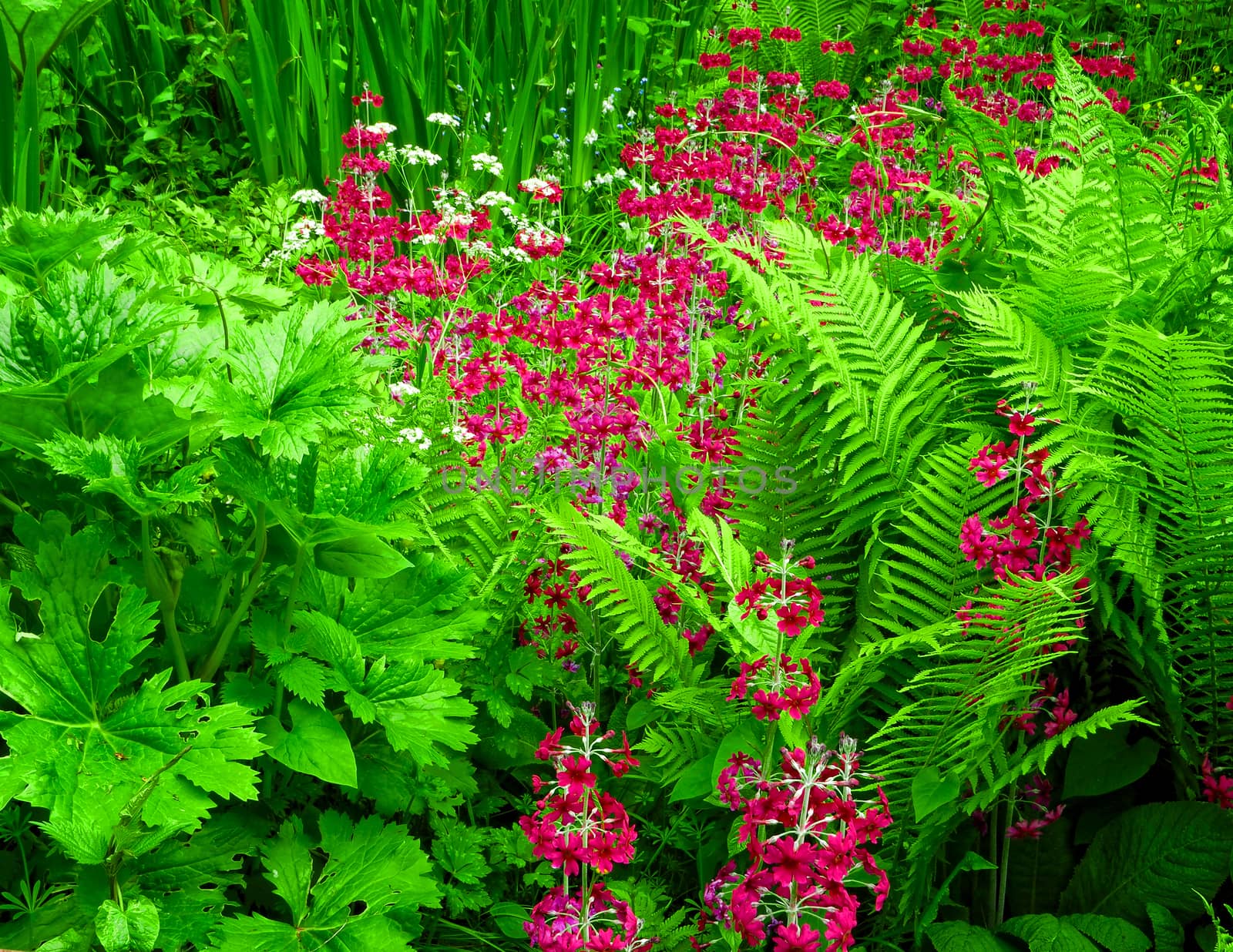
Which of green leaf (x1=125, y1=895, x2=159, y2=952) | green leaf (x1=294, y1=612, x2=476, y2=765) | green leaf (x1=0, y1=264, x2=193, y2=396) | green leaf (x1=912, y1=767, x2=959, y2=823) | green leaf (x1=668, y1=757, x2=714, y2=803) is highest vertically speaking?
green leaf (x1=0, y1=264, x2=193, y2=396)

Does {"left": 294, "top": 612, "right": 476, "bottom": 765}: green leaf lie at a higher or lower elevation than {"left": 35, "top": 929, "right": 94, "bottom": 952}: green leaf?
higher

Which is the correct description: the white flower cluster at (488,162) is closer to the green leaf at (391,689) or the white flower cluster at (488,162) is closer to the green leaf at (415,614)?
the green leaf at (415,614)

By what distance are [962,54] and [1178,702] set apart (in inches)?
183

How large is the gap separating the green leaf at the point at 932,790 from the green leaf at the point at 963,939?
0.21 metres

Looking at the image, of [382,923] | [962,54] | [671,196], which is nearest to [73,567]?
[382,923]

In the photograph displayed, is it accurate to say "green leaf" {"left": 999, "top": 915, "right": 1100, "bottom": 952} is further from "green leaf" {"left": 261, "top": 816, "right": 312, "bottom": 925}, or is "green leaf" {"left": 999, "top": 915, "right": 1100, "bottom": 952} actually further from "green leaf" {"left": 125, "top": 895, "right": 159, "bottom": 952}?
"green leaf" {"left": 125, "top": 895, "right": 159, "bottom": 952}

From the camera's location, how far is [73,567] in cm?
147

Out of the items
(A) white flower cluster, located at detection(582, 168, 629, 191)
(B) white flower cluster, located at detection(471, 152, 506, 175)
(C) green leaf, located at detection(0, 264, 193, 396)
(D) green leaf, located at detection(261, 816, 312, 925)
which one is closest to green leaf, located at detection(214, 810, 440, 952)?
(D) green leaf, located at detection(261, 816, 312, 925)

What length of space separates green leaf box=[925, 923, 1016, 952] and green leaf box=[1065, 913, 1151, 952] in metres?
0.12

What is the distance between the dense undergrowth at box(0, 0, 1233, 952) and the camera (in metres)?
1.41

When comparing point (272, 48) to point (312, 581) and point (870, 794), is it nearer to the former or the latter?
point (312, 581)

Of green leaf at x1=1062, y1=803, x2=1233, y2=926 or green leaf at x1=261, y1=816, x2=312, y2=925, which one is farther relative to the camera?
green leaf at x1=1062, y1=803, x2=1233, y2=926

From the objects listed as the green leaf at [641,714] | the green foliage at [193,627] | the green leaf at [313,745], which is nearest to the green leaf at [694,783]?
the green leaf at [641,714]

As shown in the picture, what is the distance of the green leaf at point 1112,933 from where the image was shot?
1.69 meters
